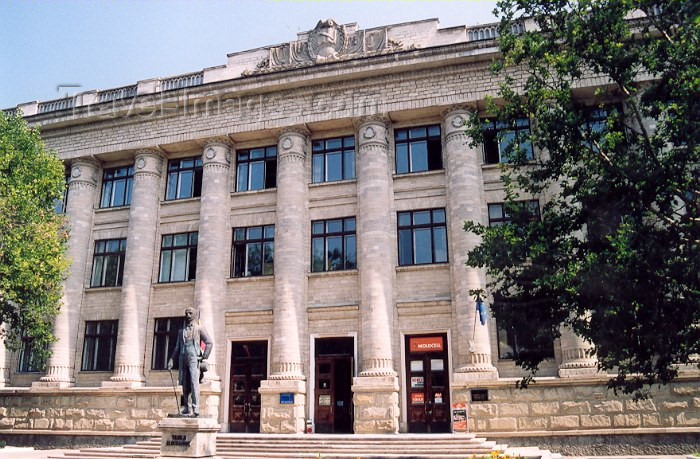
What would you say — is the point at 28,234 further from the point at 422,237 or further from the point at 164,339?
the point at 422,237

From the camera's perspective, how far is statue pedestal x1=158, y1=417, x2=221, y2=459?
14203 mm

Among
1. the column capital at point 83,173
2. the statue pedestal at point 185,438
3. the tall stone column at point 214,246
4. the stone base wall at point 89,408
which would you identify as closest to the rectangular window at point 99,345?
the stone base wall at point 89,408

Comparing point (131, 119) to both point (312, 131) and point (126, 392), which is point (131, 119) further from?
point (126, 392)

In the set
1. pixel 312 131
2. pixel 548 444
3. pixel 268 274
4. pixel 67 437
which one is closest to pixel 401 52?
pixel 312 131

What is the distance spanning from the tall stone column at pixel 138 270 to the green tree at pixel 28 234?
2.76 m

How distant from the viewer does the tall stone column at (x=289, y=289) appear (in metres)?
A: 21.2

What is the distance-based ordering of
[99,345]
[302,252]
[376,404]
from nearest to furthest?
[376,404] < [302,252] < [99,345]

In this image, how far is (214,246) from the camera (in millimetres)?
24078

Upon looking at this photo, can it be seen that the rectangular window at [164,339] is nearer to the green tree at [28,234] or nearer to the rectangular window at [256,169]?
the green tree at [28,234]

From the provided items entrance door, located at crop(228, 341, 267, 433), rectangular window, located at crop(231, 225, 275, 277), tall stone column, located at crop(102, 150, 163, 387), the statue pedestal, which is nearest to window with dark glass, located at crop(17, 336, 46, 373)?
tall stone column, located at crop(102, 150, 163, 387)

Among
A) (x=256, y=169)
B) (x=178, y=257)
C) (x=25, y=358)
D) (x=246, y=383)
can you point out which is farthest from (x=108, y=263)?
(x=246, y=383)

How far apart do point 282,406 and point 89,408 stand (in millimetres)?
8180

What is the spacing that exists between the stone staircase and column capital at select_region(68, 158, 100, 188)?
41.4ft

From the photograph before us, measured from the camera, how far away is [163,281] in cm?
2511
